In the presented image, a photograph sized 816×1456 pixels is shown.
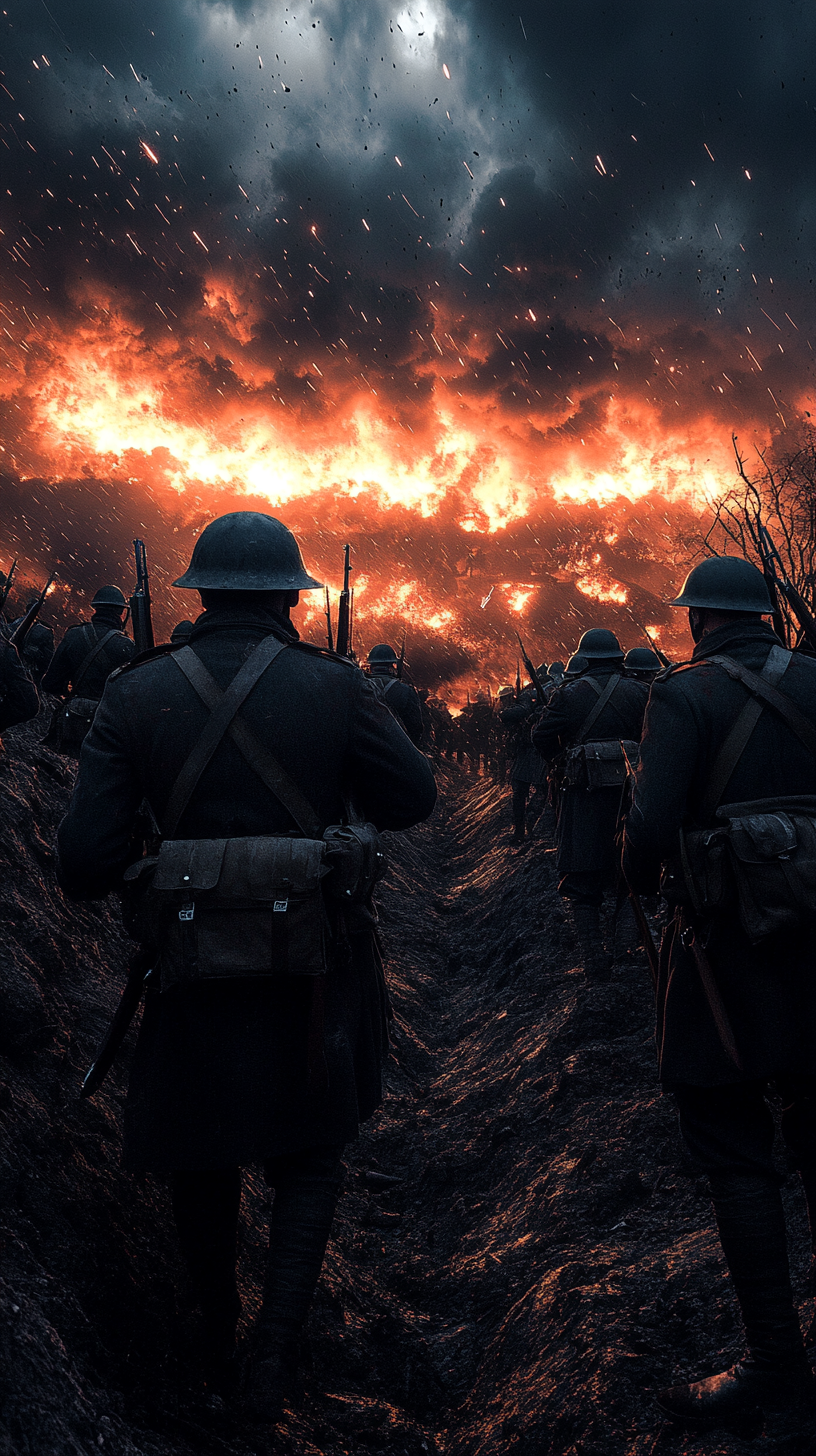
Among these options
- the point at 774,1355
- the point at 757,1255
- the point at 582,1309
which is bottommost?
the point at 582,1309

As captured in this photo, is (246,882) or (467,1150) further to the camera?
(467,1150)

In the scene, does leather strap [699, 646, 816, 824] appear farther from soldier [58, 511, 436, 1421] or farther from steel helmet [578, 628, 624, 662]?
steel helmet [578, 628, 624, 662]

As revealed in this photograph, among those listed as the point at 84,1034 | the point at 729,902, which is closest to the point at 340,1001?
the point at 729,902

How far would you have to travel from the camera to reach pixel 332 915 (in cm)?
223

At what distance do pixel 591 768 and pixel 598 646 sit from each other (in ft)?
3.57

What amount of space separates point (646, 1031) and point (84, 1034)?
3252mm

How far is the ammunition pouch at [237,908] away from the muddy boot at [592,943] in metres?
4.20

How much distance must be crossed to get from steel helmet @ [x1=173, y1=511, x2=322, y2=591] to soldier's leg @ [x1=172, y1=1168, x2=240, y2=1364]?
1.62 metres

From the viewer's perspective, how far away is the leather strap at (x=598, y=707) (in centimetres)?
612

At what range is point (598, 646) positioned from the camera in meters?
6.46

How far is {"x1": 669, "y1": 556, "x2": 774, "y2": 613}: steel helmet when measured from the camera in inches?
104

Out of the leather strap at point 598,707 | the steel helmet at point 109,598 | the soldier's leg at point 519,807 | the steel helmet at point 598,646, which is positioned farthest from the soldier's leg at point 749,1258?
the soldier's leg at point 519,807

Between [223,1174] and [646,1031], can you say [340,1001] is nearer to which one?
[223,1174]

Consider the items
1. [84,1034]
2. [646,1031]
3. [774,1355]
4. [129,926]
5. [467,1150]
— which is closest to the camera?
[774,1355]
